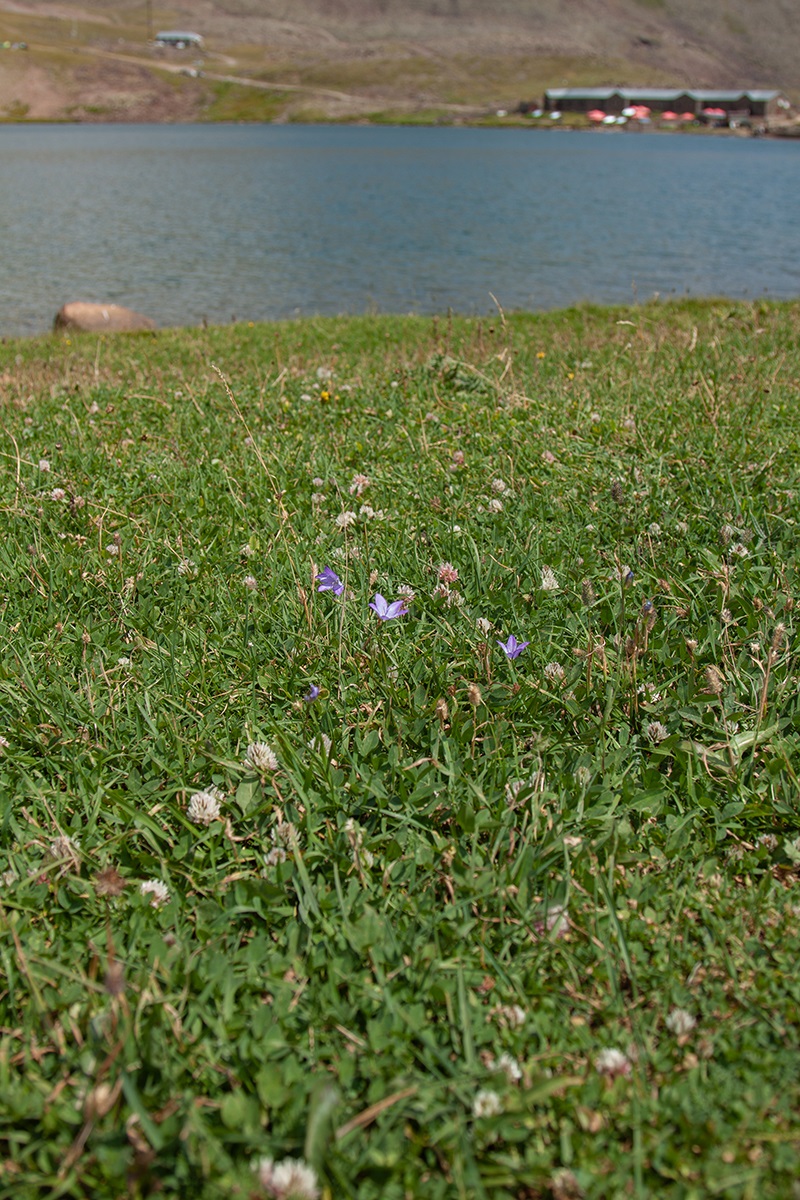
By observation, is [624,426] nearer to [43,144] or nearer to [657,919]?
[657,919]

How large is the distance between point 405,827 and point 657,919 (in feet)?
2.53

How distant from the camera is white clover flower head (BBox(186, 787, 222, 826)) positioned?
2.60m

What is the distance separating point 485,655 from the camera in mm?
2830

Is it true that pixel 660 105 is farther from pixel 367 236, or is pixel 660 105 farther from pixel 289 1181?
pixel 289 1181

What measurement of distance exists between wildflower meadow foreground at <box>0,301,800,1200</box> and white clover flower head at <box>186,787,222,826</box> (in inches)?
0.4

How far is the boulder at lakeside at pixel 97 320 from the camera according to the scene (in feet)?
54.4

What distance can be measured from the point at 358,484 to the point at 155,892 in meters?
2.77

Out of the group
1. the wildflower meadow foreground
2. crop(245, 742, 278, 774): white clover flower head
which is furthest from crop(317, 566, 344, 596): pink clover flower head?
crop(245, 742, 278, 774): white clover flower head

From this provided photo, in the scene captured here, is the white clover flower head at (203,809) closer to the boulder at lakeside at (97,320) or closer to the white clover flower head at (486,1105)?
the white clover flower head at (486,1105)

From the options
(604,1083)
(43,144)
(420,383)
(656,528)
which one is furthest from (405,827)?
(43,144)

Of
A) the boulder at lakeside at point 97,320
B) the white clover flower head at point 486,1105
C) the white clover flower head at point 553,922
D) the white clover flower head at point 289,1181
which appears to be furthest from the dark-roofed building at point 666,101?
the white clover flower head at point 289,1181

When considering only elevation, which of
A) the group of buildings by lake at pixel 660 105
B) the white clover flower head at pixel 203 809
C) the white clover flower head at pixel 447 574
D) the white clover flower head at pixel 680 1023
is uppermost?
the group of buildings by lake at pixel 660 105

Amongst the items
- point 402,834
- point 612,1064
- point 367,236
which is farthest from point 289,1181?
point 367,236

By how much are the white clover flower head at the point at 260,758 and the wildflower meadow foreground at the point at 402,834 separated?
0.01 m
